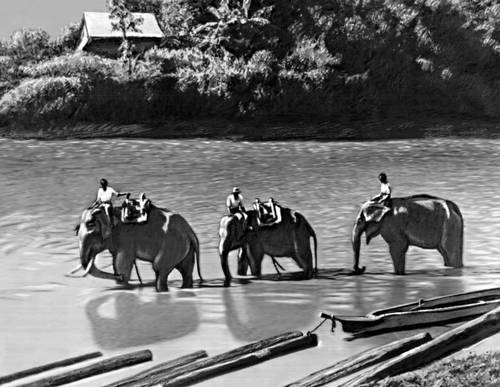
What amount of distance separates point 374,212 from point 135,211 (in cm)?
213

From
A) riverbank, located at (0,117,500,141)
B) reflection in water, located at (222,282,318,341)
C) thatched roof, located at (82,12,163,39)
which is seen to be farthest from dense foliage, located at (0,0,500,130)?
reflection in water, located at (222,282,318,341)

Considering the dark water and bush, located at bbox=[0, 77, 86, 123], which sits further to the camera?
bush, located at bbox=[0, 77, 86, 123]

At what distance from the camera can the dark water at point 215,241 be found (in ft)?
21.4

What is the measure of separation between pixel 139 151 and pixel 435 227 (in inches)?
235

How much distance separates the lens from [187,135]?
15531 mm

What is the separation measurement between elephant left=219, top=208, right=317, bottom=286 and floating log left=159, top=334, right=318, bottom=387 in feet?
5.34

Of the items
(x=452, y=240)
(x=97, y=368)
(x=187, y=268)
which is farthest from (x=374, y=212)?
(x=97, y=368)

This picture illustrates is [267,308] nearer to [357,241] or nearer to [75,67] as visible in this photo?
[357,241]

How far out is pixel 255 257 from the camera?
8.10 m

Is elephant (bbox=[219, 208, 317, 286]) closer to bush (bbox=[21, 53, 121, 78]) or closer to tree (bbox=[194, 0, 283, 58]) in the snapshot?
bush (bbox=[21, 53, 121, 78])

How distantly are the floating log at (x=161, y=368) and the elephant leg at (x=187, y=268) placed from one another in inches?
65.7

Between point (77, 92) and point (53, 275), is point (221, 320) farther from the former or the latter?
point (77, 92)

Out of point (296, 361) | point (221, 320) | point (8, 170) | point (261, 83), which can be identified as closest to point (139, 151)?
point (8, 170)

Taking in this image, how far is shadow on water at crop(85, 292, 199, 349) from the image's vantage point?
257 inches
